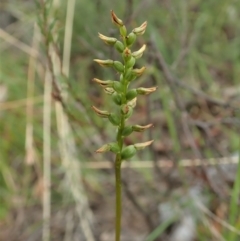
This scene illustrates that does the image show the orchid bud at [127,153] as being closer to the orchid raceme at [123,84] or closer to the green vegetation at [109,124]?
the orchid raceme at [123,84]

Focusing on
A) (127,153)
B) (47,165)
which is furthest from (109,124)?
(127,153)

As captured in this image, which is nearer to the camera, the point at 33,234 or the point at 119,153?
the point at 119,153

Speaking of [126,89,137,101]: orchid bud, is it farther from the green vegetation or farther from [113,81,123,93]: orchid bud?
the green vegetation

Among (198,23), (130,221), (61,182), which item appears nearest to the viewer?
(130,221)

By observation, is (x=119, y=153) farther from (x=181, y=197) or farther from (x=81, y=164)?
(x=81, y=164)

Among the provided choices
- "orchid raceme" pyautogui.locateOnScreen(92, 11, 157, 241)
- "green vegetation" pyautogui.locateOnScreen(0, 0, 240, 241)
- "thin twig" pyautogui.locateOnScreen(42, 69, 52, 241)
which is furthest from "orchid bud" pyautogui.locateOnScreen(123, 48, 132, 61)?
"thin twig" pyautogui.locateOnScreen(42, 69, 52, 241)

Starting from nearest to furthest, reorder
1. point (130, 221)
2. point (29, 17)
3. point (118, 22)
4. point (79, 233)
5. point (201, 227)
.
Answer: point (118, 22)
point (201, 227)
point (79, 233)
point (130, 221)
point (29, 17)

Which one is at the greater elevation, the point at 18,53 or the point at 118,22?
the point at 18,53

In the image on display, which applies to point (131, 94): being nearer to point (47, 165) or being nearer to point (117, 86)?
point (117, 86)

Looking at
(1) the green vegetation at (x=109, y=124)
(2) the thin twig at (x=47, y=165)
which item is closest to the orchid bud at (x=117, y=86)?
(1) the green vegetation at (x=109, y=124)

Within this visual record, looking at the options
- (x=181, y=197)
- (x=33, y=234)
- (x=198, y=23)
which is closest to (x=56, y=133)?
(x=33, y=234)

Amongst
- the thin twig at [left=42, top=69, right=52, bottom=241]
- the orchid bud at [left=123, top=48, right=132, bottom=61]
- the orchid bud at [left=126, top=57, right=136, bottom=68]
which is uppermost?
the orchid bud at [left=123, top=48, right=132, bottom=61]
